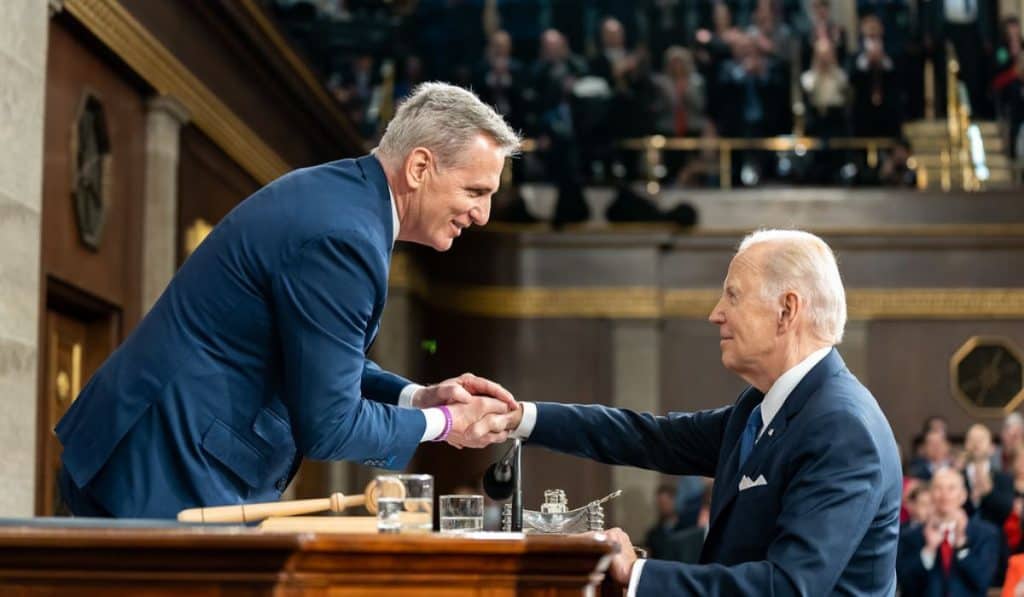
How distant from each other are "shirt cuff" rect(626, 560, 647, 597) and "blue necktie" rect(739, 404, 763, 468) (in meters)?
0.43

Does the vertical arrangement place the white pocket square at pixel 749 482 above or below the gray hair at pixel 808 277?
below

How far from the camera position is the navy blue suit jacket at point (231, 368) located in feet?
10.7

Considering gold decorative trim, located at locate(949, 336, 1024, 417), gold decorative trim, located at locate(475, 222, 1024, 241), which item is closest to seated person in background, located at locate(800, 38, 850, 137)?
gold decorative trim, located at locate(475, 222, 1024, 241)

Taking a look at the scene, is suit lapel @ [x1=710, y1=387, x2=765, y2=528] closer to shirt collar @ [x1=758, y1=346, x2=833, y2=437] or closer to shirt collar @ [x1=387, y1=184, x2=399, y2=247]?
shirt collar @ [x1=758, y1=346, x2=833, y2=437]

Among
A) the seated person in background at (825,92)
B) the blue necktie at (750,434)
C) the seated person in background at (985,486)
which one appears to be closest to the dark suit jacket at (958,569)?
the seated person in background at (985,486)

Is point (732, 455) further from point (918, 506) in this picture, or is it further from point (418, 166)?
point (918, 506)

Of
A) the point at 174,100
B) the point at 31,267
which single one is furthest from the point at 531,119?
the point at 31,267

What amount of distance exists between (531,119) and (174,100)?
632cm

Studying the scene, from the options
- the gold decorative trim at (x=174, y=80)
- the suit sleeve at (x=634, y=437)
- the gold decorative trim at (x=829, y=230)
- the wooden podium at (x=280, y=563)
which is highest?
the gold decorative trim at (x=174, y=80)

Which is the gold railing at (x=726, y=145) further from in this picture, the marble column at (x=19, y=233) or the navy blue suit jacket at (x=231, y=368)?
the navy blue suit jacket at (x=231, y=368)

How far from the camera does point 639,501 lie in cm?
1408

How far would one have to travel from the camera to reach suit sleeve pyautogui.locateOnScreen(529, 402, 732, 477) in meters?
4.07

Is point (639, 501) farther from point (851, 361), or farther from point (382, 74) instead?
point (382, 74)

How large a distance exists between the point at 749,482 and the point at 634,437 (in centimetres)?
62
